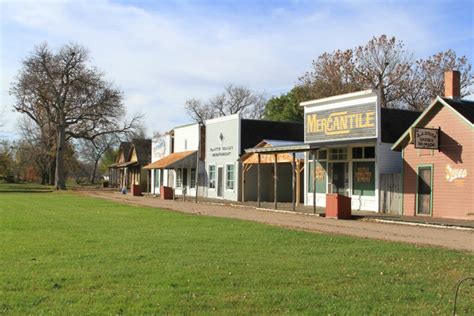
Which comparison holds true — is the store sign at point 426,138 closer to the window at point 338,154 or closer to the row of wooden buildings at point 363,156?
the row of wooden buildings at point 363,156

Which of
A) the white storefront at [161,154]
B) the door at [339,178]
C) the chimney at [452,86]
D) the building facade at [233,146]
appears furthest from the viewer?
the white storefront at [161,154]

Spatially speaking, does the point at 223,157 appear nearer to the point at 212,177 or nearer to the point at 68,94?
the point at 212,177

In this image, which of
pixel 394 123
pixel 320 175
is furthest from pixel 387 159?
pixel 320 175

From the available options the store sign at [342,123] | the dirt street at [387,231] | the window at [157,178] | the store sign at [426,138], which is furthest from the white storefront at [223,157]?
the store sign at [426,138]

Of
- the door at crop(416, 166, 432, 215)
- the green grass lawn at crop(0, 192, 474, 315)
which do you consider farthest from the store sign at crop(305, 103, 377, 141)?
the green grass lawn at crop(0, 192, 474, 315)

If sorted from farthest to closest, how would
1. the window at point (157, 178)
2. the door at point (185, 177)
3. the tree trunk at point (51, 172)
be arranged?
the tree trunk at point (51, 172), the window at point (157, 178), the door at point (185, 177)

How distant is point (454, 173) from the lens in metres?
20.4

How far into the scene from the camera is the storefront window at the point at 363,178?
24172mm

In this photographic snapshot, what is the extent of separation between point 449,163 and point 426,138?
121 cm

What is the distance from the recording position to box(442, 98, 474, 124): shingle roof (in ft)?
66.9

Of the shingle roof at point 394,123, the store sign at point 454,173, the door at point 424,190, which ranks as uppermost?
the shingle roof at point 394,123

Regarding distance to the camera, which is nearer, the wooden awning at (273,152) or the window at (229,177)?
the wooden awning at (273,152)

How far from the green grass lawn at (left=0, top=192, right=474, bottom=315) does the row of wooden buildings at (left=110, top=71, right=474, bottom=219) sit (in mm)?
8432

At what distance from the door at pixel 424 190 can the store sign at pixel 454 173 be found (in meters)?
0.86
